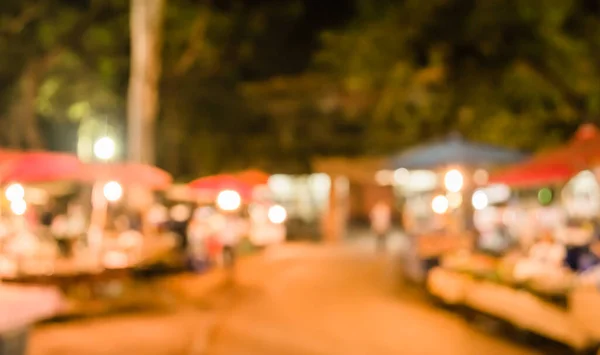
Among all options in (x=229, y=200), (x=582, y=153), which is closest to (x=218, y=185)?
(x=229, y=200)

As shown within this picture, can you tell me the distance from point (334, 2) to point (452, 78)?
6917mm

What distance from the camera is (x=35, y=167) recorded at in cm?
1211

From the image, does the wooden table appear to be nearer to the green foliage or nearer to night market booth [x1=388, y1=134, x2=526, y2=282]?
night market booth [x1=388, y1=134, x2=526, y2=282]

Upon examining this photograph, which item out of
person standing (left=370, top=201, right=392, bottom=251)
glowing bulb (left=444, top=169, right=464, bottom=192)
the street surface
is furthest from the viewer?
person standing (left=370, top=201, right=392, bottom=251)

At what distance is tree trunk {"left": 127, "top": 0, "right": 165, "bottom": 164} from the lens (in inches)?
669

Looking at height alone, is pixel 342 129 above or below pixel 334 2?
below

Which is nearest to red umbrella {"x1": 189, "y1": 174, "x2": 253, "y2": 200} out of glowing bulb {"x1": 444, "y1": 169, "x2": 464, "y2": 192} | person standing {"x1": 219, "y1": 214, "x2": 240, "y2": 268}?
person standing {"x1": 219, "y1": 214, "x2": 240, "y2": 268}

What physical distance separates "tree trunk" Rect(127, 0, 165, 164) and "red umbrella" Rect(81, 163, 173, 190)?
3429 millimetres

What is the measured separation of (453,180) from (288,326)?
186 inches

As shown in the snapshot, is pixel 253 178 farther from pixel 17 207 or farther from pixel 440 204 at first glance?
pixel 17 207

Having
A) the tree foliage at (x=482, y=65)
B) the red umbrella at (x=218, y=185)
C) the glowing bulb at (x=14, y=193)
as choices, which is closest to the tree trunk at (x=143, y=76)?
the red umbrella at (x=218, y=185)

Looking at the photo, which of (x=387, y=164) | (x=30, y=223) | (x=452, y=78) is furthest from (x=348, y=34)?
(x=30, y=223)

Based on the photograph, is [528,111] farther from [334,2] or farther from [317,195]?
[317,195]

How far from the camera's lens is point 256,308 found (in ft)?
42.4
